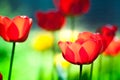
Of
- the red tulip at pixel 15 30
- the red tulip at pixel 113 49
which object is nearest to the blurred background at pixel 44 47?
the red tulip at pixel 113 49

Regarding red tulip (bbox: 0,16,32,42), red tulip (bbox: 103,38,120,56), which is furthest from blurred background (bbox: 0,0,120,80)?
red tulip (bbox: 0,16,32,42)

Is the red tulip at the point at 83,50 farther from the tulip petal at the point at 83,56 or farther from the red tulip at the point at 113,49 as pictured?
the red tulip at the point at 113,49

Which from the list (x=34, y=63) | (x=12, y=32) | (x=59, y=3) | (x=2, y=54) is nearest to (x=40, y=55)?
(x=34, y=63)

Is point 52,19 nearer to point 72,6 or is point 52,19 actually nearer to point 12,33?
point 72,6

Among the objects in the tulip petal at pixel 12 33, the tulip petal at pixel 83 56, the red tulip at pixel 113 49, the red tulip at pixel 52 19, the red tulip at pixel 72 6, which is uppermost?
the red tulip at pixel 72 6

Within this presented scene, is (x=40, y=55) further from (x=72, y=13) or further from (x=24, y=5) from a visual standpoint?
→ (x=24, y=5)
